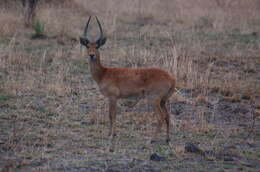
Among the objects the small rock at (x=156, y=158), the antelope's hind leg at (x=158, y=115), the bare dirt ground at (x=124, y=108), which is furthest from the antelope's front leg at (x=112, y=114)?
the small rock at (x=156, y=158)

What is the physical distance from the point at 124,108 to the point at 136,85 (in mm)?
→ 1927

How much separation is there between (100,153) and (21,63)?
20.1ft

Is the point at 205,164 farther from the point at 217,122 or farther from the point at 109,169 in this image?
the point at 217,122

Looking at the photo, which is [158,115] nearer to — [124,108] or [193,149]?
[193,149]

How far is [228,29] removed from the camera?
64.6ft

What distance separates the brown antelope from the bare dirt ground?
0.46m

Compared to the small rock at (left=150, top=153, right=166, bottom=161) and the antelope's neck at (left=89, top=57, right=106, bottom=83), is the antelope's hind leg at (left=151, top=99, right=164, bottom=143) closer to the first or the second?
the small rock at (left=150, top=153, right=166, bottom=161)

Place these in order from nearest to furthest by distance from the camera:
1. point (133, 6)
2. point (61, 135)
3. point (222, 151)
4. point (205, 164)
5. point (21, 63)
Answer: point (205, 164) → point (222, 151) → point (61, 135) → point (21, 63) → point (133, 6)

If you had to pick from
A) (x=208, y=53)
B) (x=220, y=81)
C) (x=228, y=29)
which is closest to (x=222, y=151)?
(x=220, y=81)

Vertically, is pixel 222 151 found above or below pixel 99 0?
below

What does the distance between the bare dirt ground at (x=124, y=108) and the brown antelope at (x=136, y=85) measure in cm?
46

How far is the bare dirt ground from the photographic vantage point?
7391 mm

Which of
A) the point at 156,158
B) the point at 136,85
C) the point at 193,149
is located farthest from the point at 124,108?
the point at 156,158

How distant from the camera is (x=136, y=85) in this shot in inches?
331
